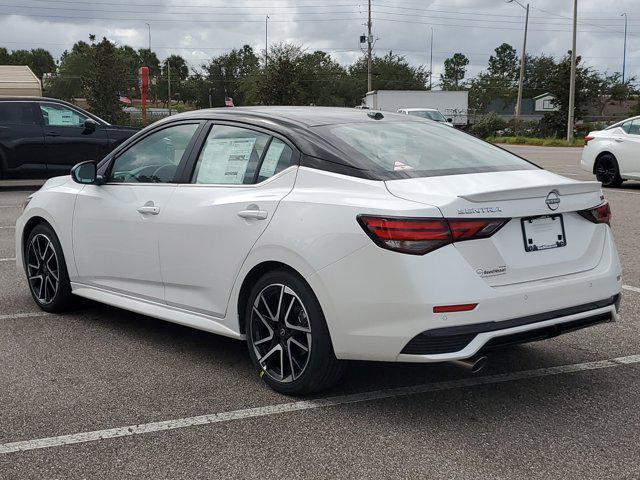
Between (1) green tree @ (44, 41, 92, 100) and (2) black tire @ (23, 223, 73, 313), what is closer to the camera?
(2) black tire @ (23, 223, 73, 313)

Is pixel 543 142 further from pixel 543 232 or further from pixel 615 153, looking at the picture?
pixel 543 232

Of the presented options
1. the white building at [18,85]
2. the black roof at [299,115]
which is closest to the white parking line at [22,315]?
the black roof at [299,115]

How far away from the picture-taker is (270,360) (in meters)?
4.29

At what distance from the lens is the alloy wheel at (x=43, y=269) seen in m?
5.97

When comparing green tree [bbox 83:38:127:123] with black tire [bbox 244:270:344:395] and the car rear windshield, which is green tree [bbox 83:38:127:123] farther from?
black tire [bbox 244:270:344:395]

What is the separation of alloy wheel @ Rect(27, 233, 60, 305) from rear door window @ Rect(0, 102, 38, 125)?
9.85 metres

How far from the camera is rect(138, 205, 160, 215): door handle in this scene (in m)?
4.91

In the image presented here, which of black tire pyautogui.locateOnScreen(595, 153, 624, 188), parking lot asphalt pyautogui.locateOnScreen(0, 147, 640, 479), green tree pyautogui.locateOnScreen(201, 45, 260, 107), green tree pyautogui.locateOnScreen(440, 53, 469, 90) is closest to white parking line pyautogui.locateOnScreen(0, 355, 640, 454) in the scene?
parking lot asphalt pyautogui.locateOnScreen(0, 147, 640, 479)

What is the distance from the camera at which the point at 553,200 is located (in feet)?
13.0

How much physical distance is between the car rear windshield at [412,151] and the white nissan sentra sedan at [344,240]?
0.05 feet

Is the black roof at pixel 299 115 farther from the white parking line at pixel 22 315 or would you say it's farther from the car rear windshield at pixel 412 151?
the white parking line at pixel 22 315

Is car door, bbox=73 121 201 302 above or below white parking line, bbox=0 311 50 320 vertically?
above

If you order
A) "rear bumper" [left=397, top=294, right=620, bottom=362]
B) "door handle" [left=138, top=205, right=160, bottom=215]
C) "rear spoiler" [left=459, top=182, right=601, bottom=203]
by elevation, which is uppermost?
"rear spoiler" [left=459, top=182, right=601, bottom=203]

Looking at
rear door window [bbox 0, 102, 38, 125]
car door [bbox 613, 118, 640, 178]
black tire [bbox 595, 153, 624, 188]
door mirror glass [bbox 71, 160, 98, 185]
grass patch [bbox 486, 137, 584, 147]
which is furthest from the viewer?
grass patch [bbox 486, 137, 584, 147]
